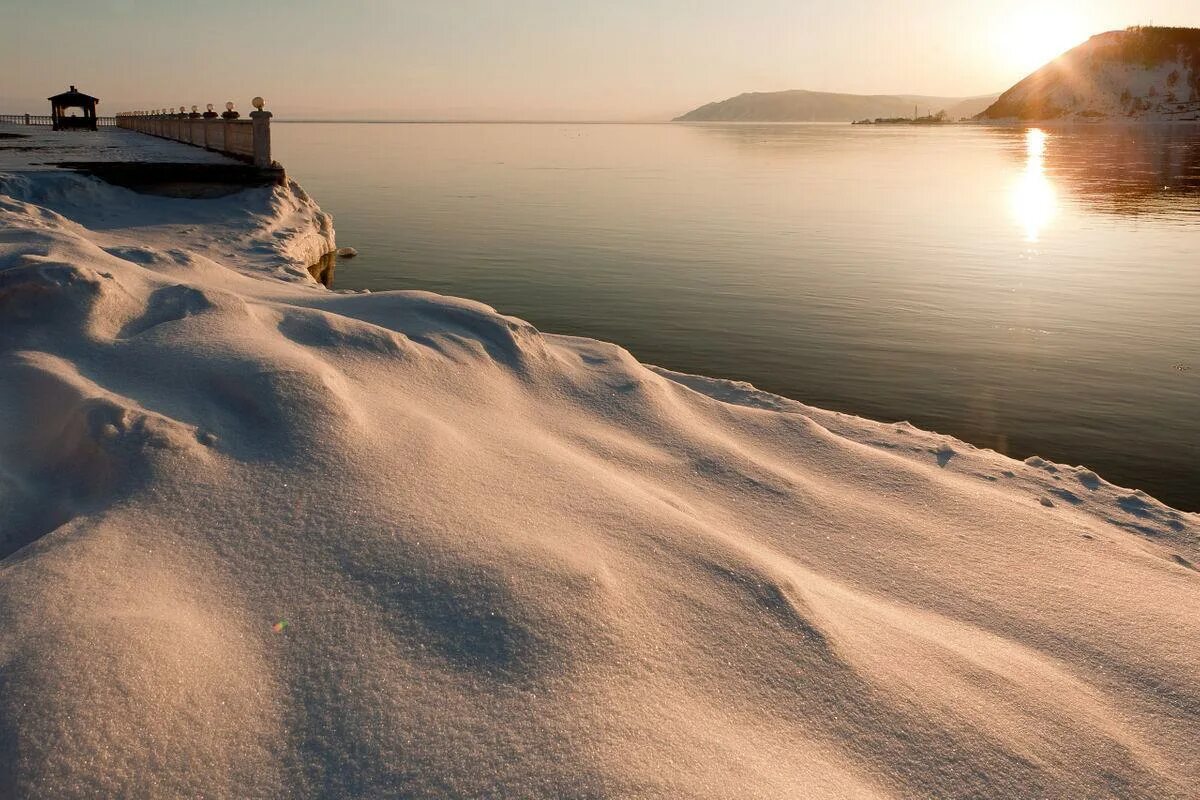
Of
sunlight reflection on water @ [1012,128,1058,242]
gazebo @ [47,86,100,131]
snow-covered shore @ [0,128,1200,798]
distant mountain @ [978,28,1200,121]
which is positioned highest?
distant mountain @ [978,28,1200,121]

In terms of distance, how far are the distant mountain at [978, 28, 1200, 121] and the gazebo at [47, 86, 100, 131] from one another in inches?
7087

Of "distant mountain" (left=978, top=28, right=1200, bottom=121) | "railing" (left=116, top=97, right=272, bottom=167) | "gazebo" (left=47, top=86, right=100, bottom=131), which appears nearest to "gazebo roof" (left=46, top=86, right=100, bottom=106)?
"gazebo" (left=47, top=86, right=100, bottom=131)

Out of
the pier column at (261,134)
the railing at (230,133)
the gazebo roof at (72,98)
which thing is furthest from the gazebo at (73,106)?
the pier column at (261,134)

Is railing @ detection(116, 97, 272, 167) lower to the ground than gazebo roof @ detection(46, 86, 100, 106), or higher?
lower

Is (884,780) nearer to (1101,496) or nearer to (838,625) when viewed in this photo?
(838,625)

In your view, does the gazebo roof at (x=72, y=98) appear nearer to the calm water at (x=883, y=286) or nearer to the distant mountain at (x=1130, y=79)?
the calm water at (x=883, y=286)

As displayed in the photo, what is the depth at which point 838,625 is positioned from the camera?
3.41 metres

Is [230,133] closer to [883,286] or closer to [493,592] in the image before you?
[883,286]

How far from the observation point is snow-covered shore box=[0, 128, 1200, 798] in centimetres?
243

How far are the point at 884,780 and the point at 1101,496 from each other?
14.4ft

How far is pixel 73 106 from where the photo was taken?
44281 mm

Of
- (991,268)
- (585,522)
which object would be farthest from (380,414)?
(991,268)

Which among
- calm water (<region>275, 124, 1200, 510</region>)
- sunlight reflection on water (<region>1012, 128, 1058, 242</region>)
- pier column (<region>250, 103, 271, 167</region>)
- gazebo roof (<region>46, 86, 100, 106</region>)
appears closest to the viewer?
calm water (<region>275, 124, 1200, 510</region>)

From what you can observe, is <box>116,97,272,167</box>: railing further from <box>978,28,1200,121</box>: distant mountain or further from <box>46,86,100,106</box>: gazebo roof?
<box>978,28,1200,121</box>: distant mountain
